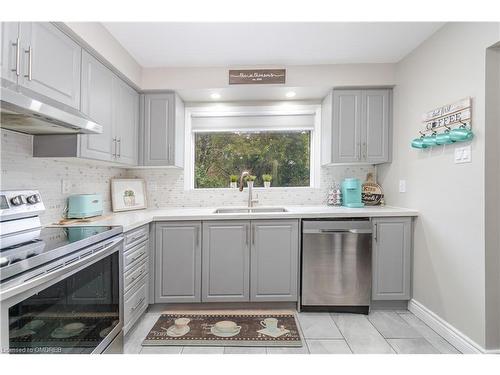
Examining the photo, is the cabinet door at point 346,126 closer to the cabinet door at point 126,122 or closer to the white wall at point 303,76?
the white wall at point 303,76

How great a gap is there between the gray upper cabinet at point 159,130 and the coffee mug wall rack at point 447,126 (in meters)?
2.33

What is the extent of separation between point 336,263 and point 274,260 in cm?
56

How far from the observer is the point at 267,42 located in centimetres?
222

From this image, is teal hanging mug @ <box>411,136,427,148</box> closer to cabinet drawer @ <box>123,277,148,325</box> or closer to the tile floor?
the tile floor

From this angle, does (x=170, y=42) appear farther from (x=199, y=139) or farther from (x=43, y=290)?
(x=43, y=290)

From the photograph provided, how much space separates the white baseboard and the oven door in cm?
237

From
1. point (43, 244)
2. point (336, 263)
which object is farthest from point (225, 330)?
point (43, 244)

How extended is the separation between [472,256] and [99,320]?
244 cm

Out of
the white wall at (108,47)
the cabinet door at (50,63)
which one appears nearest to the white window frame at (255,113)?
the white wall at (108,47)

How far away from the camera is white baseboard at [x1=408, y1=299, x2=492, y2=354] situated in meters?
1.74

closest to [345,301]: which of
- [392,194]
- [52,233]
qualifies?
[392,194]

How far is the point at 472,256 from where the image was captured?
1771 millimetres

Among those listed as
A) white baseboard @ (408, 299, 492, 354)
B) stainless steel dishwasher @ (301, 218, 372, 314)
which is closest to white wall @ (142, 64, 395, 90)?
stainless steel dishwasher @ (301, 218, 372, 314)

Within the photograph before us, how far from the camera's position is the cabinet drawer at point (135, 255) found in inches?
74.3
